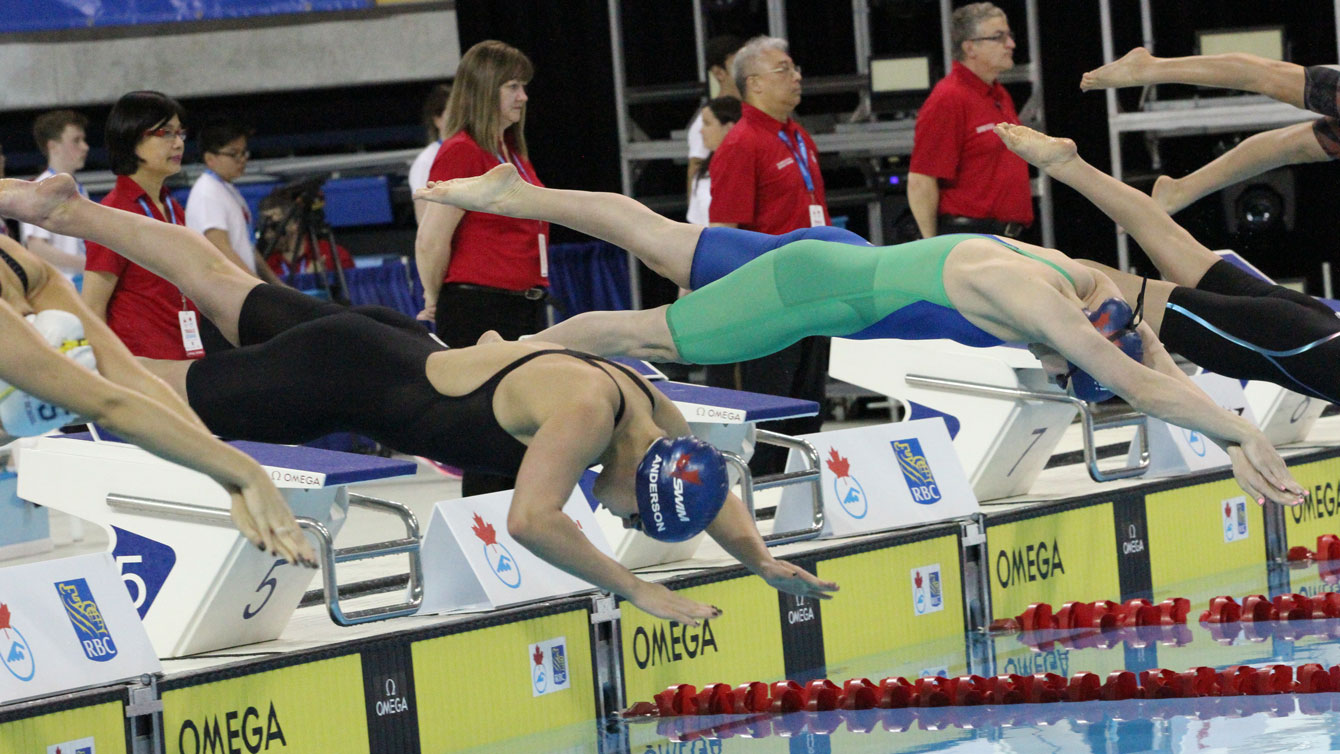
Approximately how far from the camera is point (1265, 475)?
4.21 metres

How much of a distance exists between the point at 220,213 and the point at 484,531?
85.6 inches

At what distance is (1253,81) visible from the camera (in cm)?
506

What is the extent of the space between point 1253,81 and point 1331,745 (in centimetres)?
177

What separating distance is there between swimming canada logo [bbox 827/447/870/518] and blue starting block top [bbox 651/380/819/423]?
34cm

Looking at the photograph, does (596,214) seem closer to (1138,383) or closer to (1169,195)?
(1138,383)

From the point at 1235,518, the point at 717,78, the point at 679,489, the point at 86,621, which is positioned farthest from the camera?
the point at 717,78

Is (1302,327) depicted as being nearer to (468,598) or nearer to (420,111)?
(468,598)

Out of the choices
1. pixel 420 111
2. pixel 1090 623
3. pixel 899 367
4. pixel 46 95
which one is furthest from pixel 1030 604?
pixel 46 95

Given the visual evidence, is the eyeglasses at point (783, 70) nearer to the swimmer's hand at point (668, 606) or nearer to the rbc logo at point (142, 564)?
the rbc logo at point (142, 564)

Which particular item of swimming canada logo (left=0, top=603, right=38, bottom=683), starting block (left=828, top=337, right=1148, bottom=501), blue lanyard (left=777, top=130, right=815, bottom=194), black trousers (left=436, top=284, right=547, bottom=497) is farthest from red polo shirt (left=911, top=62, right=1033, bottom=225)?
swimming canada logo (left=0, top=603, right=38, bottom=683)

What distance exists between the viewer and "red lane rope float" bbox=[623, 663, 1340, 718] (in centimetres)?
509

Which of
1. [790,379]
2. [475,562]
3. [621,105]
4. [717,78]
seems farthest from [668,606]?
[621,105]

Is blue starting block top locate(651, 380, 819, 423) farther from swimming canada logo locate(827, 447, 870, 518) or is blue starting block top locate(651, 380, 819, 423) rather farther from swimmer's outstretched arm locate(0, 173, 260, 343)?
swimmer's outstretched arm locate(0, 173, 260, 343)

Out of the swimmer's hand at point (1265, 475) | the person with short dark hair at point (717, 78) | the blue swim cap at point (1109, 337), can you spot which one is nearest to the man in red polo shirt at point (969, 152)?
the person with short dark hair at point (717, 78)
